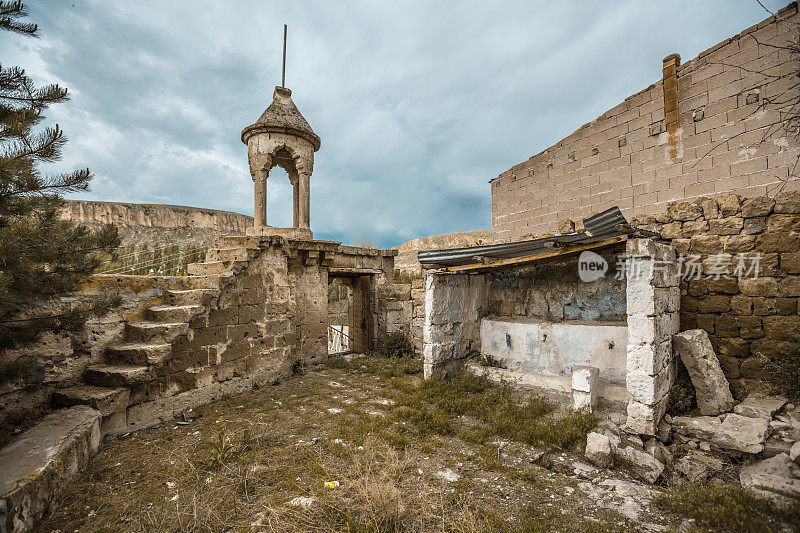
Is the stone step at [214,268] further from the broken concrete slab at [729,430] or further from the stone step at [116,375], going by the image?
the broken concrete slab at [729,430]

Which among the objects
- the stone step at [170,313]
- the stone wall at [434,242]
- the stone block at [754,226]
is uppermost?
the stone wall at [434,242]

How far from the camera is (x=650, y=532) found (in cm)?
257

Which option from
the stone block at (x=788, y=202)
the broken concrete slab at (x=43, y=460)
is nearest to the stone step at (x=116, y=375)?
the broken concrete slab at (x=43, y=460)

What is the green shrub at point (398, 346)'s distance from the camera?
28.6 ft

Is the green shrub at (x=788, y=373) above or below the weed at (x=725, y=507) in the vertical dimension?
above

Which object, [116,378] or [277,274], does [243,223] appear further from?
[116,378]

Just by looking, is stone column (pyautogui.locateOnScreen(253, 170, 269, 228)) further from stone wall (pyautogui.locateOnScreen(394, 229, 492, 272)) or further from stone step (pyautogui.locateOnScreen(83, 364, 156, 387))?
stone wall (pyautogui.locateOnScreen(394, 229, 492, 272))

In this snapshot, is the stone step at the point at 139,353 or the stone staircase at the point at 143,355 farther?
the stone step at the point at 139,353

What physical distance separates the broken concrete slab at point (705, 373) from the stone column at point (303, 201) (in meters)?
7.37

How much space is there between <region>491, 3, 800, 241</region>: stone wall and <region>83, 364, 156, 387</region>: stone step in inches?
308

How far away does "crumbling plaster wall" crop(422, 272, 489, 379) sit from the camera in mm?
6168

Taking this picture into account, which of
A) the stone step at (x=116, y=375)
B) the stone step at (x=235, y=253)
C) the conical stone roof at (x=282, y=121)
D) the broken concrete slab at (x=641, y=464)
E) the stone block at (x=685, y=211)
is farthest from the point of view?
the conical stone roof at (x=282, y=121)

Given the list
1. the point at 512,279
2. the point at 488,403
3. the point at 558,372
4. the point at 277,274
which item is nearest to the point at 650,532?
the point at 488,403

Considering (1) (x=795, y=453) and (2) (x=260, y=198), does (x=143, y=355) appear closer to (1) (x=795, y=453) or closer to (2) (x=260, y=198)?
→ (2) (x=260, y=198)
